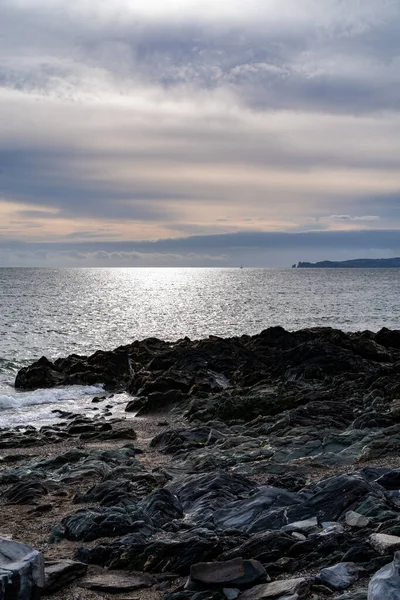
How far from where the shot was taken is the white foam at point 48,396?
89.1 ft

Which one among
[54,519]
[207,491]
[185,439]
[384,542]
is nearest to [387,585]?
[384,542]

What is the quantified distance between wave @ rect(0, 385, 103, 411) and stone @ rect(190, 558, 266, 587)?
20.6 metres

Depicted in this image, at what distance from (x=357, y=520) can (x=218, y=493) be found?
3.14 m

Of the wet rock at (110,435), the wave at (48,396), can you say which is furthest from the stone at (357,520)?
the wave at (48,396)

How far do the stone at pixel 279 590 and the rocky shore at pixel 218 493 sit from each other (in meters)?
0.02

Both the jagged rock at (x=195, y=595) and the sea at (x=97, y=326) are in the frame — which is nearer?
the jagged rock at (x=195, y=595)

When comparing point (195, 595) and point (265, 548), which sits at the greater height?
point (265, 548)

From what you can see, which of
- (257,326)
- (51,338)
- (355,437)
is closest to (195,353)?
(355,437)

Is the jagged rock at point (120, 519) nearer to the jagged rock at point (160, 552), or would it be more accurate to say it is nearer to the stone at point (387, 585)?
the jagged rock at point (160, 552)

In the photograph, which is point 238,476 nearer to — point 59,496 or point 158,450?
point 59,496

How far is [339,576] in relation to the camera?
259 inches

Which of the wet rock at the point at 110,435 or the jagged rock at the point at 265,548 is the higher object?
the jagged rock at the point at 265,548

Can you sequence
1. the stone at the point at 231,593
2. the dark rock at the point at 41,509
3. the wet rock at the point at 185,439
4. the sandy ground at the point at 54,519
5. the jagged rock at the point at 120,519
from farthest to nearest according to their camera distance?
the wet rock at the point at 185,439
the dark rock at the point at 41,509
the jagged rock at the point at 120,519
the sandy ground at the point at 54,519
the stone at the point at 231,593

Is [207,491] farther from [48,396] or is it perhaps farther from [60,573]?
[48,396]
